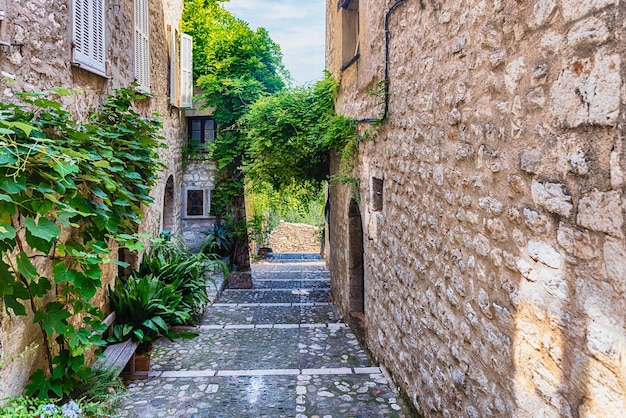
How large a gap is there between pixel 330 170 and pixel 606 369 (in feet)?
22.4

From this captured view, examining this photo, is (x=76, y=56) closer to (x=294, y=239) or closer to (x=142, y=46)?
(x=142, y=46)

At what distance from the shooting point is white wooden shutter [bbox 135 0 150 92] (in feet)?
21.4

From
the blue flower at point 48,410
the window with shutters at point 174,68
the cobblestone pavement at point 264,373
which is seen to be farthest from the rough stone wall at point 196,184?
the blue flower at point 48,410

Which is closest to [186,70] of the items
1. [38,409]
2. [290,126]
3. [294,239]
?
[290,126]

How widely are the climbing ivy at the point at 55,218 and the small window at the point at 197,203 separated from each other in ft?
23.6

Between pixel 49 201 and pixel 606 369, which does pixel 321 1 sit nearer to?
pixel 49 201

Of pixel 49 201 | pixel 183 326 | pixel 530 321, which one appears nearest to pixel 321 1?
pixel 183 326

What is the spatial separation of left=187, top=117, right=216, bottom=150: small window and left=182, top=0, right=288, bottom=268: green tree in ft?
1.73

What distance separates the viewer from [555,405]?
1820 mm

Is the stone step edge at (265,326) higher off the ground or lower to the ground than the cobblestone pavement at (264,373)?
lower

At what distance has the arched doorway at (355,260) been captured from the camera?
6.57 metres

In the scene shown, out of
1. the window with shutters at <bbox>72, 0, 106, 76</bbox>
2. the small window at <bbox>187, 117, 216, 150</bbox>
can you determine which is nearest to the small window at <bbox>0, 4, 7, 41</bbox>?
the window with shutters at <bbox>72, 0, 106, 76</bbox>

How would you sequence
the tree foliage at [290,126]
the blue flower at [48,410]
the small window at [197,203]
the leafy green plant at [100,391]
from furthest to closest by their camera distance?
the small window at [197,203], the tree foliage at [290,126], the leafy green plant at [100,391], the blue flower at [48,410]

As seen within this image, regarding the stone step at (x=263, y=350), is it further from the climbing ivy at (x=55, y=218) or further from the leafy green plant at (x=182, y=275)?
the climbing ivy at (x=55, y=218)
